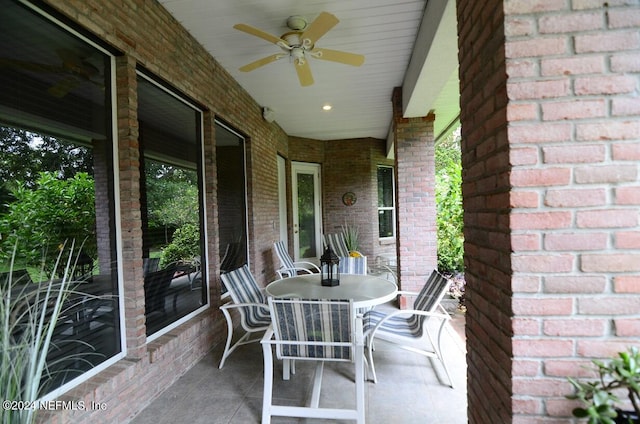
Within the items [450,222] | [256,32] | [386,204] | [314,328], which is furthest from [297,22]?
[386,204]

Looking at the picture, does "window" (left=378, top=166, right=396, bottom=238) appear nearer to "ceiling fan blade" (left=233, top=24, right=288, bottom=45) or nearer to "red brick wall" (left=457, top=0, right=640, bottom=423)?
"ceiling fan blade" (left=233, top=24, right=288, bottom=45)

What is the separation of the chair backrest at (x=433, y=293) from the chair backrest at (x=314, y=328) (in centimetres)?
82

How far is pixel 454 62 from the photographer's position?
2.64 meters

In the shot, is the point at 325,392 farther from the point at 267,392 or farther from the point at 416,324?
the point at 416,324

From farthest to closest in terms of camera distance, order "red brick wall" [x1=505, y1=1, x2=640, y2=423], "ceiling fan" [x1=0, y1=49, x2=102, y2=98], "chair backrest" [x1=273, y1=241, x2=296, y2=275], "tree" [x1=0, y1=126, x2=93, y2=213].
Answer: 1. "chair backrest" [x1=273, y1=241, x2=296, y2=275]
2. "ceiling fan" [x1=0, y1=49, x2=102, y2=98]
3. "tree" [x1=0, y1=126, x2=93, y2=213]
4. "red brick wall" [x1=505, y1=1, x2=640, y2=423]

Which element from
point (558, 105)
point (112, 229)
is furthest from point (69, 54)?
point (558, 105)

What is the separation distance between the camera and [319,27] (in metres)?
2.18

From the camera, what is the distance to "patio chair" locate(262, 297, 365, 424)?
1832 mm

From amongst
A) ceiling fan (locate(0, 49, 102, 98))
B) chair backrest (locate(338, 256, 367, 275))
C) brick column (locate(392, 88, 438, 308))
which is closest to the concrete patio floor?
chair backrest (locate(338, 256, 367, 275))

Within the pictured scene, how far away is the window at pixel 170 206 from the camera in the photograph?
7.69 ft

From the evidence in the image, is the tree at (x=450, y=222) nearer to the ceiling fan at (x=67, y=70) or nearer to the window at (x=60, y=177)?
the window at (x=60, y=177)

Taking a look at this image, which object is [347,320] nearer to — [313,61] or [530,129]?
[530,129]

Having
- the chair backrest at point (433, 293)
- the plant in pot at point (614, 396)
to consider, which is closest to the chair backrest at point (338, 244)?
the chair backrest at point (433, 293)

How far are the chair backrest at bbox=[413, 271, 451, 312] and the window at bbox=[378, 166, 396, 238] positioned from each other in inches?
188
